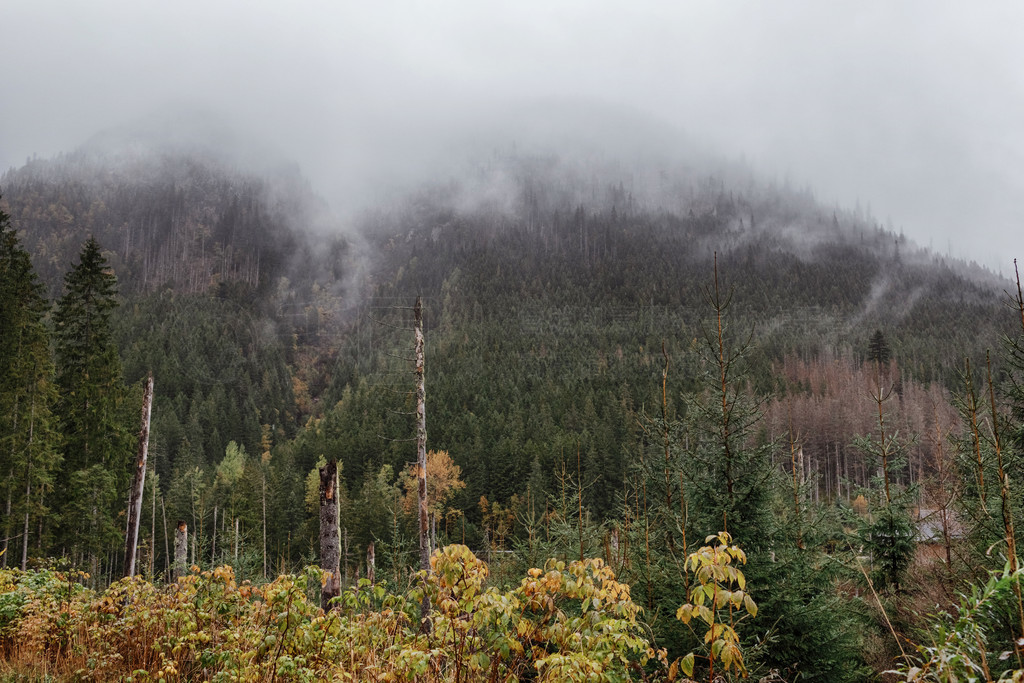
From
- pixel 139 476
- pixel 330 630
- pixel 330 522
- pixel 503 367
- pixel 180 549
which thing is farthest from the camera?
pixel 503 367

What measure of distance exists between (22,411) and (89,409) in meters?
3.99

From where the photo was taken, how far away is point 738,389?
768 cm

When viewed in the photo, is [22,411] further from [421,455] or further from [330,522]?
[421,455]

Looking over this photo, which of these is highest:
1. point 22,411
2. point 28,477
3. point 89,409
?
point 89,409

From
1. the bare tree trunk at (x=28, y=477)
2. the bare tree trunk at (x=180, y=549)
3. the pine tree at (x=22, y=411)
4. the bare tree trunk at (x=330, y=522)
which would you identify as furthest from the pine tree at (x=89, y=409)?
the bare tree trunk at (x=330, y=522)

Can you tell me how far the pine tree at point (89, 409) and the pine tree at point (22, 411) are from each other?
1.46 m

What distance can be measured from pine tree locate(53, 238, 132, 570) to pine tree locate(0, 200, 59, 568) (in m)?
1.46

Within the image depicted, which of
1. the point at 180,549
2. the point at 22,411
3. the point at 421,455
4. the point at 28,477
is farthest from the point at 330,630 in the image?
the point at 22,411

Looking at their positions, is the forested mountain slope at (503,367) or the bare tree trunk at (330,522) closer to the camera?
the bare tree trunk at (330,522)

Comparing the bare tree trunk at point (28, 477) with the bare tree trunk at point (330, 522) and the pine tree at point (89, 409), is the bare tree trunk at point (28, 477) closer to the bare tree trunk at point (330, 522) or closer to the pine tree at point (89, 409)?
the pine tree at point (89, 409)

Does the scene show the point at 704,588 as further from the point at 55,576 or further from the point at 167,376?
the point at 167,376

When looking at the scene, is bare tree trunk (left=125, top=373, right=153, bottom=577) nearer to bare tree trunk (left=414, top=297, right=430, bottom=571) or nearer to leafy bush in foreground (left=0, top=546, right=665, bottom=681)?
leafy bush in foreground (left=0, top=546, right=665, bottom=681)

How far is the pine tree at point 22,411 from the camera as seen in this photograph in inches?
687

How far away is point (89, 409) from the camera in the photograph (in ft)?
72.2
